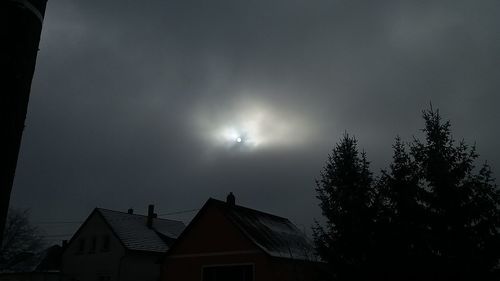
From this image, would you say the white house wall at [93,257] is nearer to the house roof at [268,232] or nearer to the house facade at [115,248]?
the house facade at [115,248]

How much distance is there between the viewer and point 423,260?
52.1 ft

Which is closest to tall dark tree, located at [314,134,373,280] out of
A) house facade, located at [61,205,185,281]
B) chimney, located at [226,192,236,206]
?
chimney, located at [226,192,236,206]

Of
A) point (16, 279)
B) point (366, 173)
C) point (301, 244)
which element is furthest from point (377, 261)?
point (16, 279)

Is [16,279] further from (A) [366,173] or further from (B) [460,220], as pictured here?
(B) [460,220]

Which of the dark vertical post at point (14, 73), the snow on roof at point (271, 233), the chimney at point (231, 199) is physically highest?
the chimney at point (231, 199)

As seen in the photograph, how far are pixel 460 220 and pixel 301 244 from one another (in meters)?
13.4

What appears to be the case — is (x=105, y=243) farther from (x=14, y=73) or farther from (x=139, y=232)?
(x=14, y=73)

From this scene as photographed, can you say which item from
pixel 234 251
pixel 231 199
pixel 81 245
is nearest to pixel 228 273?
pixel 234 251

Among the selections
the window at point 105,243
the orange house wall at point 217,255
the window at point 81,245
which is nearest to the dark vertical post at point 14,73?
the orange house wall at point 217,255

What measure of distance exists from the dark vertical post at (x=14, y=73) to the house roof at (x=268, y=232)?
21341 millimetres

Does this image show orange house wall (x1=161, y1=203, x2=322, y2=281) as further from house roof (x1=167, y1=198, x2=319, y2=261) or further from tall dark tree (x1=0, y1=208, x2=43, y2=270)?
tall dark tree (x1=0, y1=208, x2=43, y2=270)

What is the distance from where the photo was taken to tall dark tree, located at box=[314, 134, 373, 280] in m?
17.5

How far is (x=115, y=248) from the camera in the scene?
3788 cm

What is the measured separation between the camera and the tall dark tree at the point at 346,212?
1745 cm
